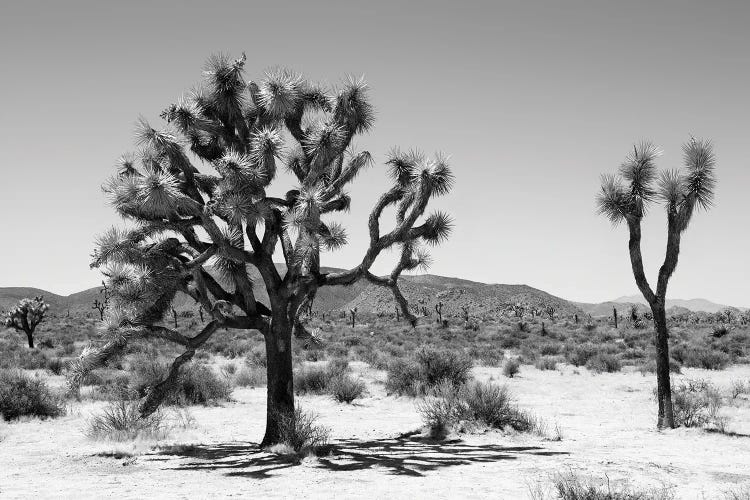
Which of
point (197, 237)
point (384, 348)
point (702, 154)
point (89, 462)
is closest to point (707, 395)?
point (702, 154)

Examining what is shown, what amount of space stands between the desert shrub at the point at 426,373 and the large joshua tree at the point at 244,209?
7.03 m

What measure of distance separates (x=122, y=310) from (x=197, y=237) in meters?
1.75

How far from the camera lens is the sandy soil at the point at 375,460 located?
25.4ft

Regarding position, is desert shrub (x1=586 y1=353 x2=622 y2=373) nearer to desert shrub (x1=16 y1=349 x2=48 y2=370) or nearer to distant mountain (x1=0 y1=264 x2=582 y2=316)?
desert shrub (x1=16 y1=349 x2=48 y2=370)

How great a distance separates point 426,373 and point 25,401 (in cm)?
991

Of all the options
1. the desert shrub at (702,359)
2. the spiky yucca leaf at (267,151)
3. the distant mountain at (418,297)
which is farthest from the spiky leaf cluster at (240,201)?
the distant mountain at (418,297)

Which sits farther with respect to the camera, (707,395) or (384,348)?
(384,348)

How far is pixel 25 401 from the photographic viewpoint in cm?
1418

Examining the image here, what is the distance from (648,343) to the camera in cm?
3297

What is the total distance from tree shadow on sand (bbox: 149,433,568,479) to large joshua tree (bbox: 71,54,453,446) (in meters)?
0.80

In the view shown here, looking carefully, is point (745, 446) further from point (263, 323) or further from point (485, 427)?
point (263, 323)

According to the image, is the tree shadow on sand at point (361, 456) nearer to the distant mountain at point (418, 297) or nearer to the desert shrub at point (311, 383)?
the desert shrub at point (311, 383)

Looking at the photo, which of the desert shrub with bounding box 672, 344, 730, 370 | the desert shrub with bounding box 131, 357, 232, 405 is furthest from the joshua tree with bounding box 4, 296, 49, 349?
the desert shrub with bounding box 672, 344, 730, 370

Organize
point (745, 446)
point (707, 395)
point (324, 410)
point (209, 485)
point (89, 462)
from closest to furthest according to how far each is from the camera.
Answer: point (209, 485) → point (89, 462) → point (745, 446) → point (707, 395) → point (324, 410)
